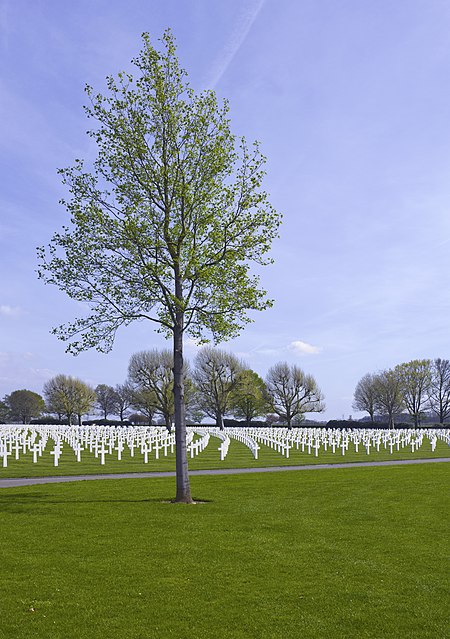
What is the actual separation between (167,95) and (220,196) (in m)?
3.08

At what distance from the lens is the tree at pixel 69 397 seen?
306ft

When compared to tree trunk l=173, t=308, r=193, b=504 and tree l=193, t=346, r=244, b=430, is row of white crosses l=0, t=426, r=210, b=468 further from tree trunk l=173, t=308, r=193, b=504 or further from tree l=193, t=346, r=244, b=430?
tree l=193, t=346, r=244, b=430

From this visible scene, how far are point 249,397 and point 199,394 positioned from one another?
678 centimetres

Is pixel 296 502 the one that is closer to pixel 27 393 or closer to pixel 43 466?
pixel 43 466

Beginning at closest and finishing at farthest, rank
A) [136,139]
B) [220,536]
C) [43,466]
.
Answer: [220,536] < [136,139] < [43,466]

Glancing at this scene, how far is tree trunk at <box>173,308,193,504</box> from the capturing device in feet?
48.5

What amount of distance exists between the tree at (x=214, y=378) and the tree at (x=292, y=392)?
8070 millimetres

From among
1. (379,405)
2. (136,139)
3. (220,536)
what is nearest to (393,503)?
(220,536)

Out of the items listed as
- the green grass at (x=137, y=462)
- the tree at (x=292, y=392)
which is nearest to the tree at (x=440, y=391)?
the tree at (x=292, y=392)

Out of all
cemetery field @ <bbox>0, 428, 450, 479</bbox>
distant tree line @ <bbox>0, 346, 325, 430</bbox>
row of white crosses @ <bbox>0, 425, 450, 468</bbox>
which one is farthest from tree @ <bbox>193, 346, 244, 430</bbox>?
cemetery field @ <bbox>0, 428, 450, 479</bbox>

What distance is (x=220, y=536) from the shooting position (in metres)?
10.4

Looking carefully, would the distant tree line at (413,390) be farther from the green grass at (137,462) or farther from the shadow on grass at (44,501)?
the shadow on grass at (44,501)

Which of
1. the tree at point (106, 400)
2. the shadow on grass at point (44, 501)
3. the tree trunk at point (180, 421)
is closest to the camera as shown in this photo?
the shadow on grass at point (44, 501)

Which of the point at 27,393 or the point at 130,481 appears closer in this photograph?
the point at 130,481
